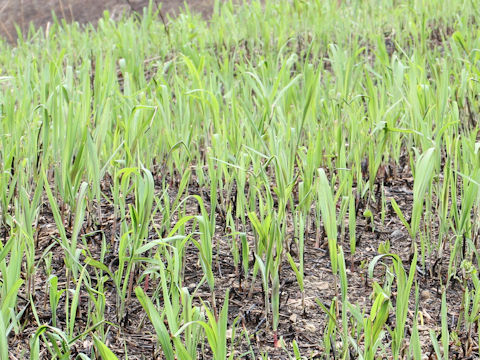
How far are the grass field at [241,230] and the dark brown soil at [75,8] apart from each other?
8.22 ft

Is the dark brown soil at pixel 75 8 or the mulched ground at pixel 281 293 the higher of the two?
the dark brown soil at pixel 75 8

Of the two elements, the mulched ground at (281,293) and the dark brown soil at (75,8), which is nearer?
the mulched ground at (281,293)

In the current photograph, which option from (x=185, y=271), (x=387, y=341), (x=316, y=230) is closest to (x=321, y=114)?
(x=316, y=230)

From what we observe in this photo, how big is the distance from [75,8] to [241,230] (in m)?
3.88

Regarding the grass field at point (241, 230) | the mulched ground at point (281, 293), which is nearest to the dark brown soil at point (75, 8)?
the grass field at point (241, 230)

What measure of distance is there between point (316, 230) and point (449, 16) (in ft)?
7.74

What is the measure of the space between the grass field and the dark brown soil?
2504mm

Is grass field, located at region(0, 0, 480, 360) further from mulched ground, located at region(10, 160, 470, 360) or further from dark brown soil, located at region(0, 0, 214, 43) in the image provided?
dark brown soil, located at region(0, 0, 214, 43)

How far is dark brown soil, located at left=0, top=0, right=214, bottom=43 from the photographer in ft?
17.3

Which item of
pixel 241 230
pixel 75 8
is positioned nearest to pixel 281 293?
pixel 241 230

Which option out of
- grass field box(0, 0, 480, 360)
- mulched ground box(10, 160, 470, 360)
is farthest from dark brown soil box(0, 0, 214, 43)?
mulched ground box(10, 160, 470, 360)

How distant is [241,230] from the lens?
2.04 meters

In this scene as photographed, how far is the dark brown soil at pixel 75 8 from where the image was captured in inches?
207

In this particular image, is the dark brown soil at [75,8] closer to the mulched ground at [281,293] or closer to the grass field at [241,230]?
the grass field at [241,230]
